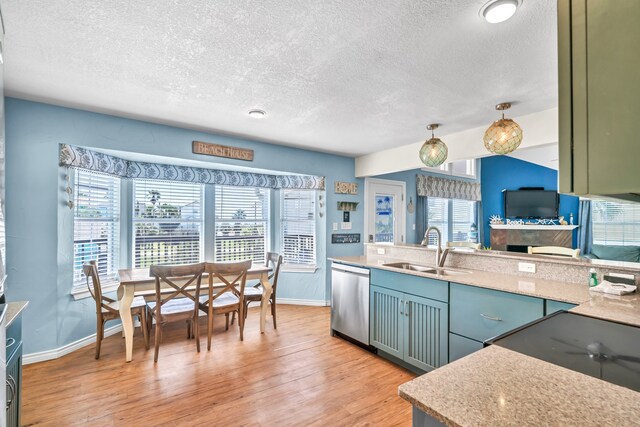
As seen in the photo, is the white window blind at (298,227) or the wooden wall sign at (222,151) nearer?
the wooden wall sign at (222,151)

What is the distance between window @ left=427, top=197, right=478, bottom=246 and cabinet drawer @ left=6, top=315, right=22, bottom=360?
6.05 m

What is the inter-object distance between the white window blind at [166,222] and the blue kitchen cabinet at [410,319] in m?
2.65

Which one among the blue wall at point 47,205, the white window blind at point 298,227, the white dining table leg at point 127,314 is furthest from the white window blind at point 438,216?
the white dining table leg at point 127,314

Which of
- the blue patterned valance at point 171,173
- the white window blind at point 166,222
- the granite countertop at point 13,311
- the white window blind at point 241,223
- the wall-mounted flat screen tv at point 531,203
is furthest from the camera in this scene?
the wall-mounted flat screen tv at point 531,203

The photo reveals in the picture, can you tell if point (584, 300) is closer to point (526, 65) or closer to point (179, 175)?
point (526, 65)

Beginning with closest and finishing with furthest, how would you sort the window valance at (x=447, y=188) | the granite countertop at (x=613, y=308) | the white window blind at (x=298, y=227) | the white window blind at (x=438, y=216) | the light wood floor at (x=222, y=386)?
the granite countertop at (x=613, y=308), the light wood floor at (x=222, y=386), the white window blind at (x=298, y=227), the window valance at (x=447, y=188), the white window blind at (x=438, y=216)

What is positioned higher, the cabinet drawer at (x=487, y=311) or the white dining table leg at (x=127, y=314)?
the cabinet drawer at (x=487, y=311)

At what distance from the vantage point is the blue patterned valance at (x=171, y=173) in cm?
300

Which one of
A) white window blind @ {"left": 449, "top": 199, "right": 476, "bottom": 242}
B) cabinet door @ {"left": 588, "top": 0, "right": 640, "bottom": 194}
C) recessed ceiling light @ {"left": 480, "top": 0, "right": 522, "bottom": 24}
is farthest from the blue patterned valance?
white window blind @ {"left": 449, "top": 199, "right": 476, "bottom": 242}

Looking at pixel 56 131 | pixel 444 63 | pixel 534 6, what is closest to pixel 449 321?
pixel 444 63

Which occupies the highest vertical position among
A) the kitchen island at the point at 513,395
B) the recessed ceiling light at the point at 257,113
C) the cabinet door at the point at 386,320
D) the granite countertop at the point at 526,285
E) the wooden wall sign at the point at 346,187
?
the recessed ceiling light at the point at 257,113

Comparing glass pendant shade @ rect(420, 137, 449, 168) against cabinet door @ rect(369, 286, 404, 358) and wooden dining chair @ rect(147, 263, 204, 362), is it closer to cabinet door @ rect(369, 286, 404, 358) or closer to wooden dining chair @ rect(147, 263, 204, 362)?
cabinet door @ rect(369, 286, 404, 358)

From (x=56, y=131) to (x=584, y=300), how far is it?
4.22 metres

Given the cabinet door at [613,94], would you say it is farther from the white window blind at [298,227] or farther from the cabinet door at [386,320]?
the white window blind at [298,227]
